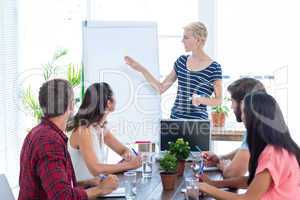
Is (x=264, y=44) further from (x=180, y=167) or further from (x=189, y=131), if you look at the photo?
(x=180, y=167)

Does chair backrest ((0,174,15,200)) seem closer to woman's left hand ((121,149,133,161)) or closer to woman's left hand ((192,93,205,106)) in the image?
woman's left hand ((121,149,133,161))

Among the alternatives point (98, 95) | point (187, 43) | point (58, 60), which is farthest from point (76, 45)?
point (98, 95)

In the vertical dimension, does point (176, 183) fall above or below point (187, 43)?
below

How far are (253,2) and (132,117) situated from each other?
1744 millimetres

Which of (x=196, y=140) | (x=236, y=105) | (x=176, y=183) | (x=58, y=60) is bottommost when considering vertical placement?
(x=176, y=183)

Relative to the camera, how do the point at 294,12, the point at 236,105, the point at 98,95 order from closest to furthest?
the point at 236,105, the point at 98,95, the point at 294,12

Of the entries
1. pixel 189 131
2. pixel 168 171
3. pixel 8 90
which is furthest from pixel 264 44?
pixel 168 171

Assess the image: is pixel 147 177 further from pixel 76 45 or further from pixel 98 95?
pixel 76 45

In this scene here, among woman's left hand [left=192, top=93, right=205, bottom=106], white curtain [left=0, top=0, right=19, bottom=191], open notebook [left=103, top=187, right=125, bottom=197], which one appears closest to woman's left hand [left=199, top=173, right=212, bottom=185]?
open notebook [left=103, top=187, right=125, bottom=197]

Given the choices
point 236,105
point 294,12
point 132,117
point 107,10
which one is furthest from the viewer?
point 107,10

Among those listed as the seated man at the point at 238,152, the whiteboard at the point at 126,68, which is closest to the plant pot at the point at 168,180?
the seated man at the point at 238,152

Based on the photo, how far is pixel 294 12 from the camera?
14.8ft

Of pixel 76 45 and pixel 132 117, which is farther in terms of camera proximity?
pixel 76 45

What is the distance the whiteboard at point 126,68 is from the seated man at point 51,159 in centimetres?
168
